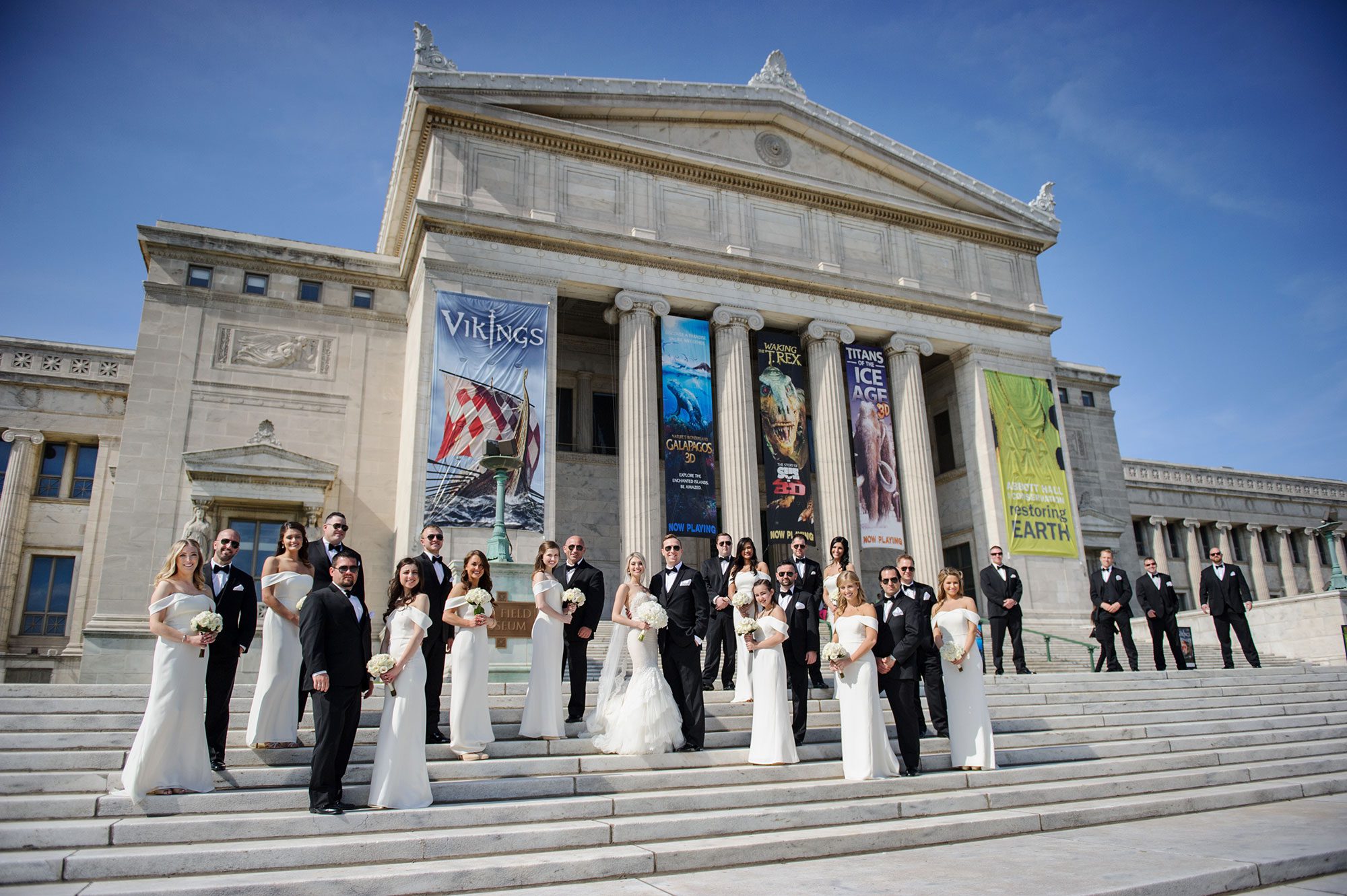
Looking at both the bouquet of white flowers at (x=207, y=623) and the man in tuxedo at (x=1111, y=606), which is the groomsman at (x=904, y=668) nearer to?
the bouquet of white flowers at (x=207, y=623)

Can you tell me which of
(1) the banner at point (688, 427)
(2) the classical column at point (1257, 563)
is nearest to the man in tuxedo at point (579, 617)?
(1) the banner at point (688, 427)

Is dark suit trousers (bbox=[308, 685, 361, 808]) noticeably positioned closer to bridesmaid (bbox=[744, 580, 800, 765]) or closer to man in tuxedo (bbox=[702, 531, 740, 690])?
bridesmaid (bbox=[744, 580, 800, 765])

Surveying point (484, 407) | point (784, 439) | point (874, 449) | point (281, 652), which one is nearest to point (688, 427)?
point (784, 439)

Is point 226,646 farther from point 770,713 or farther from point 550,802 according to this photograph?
point 770,713

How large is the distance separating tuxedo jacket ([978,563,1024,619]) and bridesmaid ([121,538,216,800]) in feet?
37.4

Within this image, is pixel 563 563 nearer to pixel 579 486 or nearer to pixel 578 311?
pixel 579 486

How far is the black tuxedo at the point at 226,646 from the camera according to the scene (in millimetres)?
7602

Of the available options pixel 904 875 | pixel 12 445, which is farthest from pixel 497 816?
pixel 12 445

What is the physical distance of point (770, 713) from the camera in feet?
28.6

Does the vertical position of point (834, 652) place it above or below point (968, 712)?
above

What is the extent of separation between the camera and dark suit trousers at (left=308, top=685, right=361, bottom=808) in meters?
6.64

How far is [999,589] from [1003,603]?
0.24m

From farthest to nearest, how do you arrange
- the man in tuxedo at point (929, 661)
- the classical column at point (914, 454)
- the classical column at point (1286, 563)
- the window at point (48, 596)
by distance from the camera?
the classical column at point (1286, 563)
the classical column at point (914, 454)
the window at point (48, 596)
the man in tuxedo at point (929, 661)

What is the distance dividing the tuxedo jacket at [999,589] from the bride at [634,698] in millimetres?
7464
